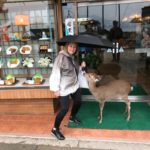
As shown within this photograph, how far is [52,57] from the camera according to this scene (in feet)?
19.6

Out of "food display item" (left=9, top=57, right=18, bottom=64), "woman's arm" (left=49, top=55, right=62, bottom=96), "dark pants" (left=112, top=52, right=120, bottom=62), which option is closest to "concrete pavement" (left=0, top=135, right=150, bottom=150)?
"woman's arm" (left=49, top=55, right=62, bottom=96)

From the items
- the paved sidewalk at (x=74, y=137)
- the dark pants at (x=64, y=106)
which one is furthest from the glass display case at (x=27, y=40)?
the dark pants at (x=64, y=106)

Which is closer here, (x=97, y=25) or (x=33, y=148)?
(x=33, y=148)

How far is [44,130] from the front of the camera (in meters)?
5.00

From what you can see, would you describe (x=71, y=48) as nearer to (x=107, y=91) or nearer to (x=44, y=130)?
(x=107, y=91)

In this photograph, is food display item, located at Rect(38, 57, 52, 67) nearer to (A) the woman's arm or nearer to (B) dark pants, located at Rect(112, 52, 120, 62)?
(A) the woman's arm

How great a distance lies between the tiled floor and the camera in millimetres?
4621

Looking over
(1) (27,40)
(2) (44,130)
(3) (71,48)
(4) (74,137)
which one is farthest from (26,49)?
(4) (74,137)

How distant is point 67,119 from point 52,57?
1548 millimetres

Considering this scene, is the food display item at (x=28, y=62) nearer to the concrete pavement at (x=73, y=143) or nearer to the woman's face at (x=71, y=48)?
the woman's face at (x=71, y=48)

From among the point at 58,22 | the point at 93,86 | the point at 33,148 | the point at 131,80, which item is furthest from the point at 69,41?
the point at 131,80

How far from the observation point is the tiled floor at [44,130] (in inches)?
182

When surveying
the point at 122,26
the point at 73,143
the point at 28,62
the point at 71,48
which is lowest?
the point at 73,143

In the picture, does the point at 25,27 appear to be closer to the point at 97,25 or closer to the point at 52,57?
the point at 52,57
